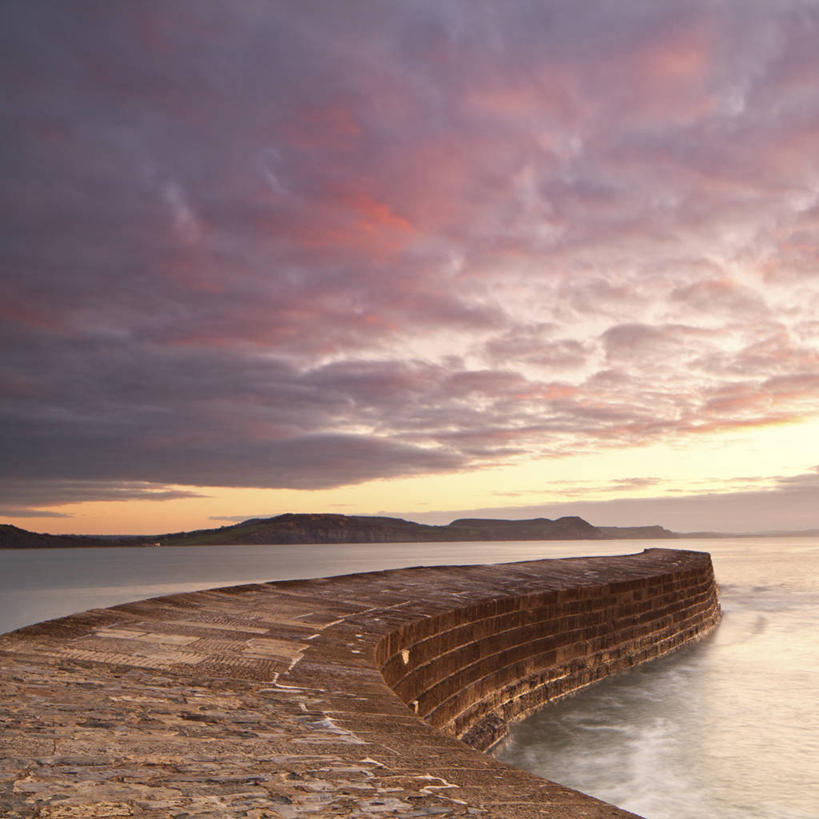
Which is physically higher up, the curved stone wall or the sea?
the curved stone wall

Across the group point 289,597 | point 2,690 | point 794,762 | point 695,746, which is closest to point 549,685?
point 695,746

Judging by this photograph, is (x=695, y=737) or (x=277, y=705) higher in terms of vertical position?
(x=277, y=705)

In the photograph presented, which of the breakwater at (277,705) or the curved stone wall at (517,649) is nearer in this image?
the breakwater at (277,705)

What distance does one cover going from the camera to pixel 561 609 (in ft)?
46.3

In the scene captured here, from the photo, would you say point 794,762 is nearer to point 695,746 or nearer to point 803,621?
point 695,746

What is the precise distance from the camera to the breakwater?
292cm

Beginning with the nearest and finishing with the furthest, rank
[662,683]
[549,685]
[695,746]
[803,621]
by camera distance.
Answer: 1. [695,746]
2. [549,685]
3. [662,683]
4. [803,621]

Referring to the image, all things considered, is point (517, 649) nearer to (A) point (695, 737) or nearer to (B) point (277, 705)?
(A) point (695, 737)

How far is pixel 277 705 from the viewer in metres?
4.62

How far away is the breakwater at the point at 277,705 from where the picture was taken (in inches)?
115

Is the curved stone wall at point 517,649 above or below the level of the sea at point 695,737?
above

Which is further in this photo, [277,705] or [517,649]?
[517,649]

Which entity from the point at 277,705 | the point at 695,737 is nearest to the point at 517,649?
the point at 695,737

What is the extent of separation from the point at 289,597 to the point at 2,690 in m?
6.52
